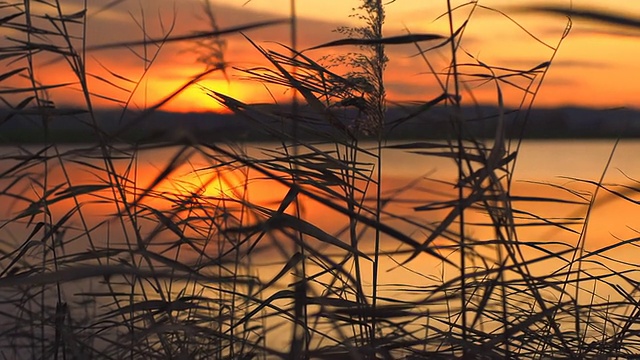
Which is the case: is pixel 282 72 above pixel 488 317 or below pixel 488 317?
above

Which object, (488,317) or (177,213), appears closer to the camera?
(488,317)

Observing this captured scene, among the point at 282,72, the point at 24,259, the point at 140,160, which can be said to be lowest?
the point at 24,259

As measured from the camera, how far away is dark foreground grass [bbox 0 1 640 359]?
1.53 m

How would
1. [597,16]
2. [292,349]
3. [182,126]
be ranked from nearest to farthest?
[182,126]
[597,16]
[292,349]

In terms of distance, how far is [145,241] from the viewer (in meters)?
1.92

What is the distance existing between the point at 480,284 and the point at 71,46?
97cm

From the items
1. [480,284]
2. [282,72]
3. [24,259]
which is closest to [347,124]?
[282,72]

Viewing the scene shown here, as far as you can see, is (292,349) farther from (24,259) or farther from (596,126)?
(24,259)

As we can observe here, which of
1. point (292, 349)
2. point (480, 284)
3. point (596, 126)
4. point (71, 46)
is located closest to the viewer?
point (292, 349)

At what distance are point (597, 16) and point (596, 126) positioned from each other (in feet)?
→ 1.87

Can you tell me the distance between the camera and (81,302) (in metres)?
2.46

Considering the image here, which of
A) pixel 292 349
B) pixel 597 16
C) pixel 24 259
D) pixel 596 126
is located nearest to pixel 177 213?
pixel 24 259

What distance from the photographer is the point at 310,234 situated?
1.50 m

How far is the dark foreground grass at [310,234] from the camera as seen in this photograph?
153 cm
